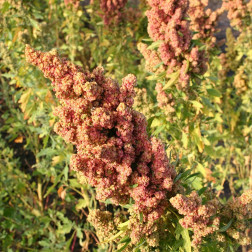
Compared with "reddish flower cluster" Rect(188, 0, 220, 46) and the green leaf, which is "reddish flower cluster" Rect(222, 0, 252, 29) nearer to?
"reddish flower cluster" Rect(188, 0, 220, 46)

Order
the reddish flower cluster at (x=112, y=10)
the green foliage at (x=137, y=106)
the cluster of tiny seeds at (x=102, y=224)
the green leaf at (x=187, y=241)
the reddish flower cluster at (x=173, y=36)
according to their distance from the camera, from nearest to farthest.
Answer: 1. the green leaf at (x=187, y=241)
2. the cluster of tiny seeds at (x=102, y=224)
3. the reddish flower cluster at (x=173, y=36)
4. the green foliage at (x=137, y=106)
5. the reddish flower cluster at (x=112, y=10)

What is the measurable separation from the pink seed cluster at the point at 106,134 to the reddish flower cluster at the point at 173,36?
107cm

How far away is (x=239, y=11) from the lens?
3.79m

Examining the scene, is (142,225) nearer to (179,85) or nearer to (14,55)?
(179,85)

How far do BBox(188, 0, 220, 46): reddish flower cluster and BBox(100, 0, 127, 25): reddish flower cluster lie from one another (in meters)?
1.19

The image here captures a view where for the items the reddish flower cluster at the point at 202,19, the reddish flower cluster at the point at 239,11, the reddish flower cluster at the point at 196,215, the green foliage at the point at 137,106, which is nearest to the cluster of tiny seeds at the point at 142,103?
the green foliage at the point at 137,106

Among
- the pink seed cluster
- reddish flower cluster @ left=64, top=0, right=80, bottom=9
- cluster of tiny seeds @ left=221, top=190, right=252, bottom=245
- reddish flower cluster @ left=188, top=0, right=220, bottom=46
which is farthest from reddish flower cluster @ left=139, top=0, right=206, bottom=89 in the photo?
reddish flower cluster @ left=64, top=0, right=80, bottom=9

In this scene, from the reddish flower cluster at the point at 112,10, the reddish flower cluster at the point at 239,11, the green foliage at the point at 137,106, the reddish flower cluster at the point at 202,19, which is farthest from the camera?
the reddish flower cluster at the point at 112,10

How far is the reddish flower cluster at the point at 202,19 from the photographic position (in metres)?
3.38

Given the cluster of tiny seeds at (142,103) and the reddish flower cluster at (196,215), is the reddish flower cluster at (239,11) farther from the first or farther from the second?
the reddish flower cluster at (196,215)

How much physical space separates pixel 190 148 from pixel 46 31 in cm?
211

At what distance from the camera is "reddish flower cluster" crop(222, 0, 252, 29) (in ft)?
12.3

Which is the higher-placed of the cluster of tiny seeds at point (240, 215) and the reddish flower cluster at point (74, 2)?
the reddish flower cluster at point (74, 2)

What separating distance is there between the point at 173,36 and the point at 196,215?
4.82 feet
